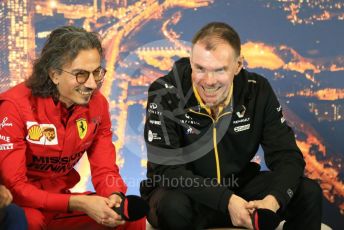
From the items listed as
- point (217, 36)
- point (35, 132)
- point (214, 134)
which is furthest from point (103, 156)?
point (217, 36)

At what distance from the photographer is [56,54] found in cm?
198

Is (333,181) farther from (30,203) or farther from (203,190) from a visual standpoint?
(30,203)

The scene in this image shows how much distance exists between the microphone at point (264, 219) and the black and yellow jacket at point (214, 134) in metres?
0.22

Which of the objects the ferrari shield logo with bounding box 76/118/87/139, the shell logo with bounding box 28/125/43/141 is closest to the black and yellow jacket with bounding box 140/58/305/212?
the ferrari shield logo with bounding box 76/118/87/139

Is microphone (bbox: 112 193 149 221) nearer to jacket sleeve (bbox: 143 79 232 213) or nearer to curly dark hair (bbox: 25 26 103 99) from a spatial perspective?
jacket sleeve (bbox: 143 79 232 213)

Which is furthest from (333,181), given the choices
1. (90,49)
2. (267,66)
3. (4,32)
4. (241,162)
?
(4,32)

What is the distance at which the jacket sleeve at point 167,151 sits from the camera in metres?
2.08

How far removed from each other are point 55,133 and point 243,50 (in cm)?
142

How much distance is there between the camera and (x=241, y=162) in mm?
2271

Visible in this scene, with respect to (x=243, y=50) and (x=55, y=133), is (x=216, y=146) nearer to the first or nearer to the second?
(x=55, y=133)

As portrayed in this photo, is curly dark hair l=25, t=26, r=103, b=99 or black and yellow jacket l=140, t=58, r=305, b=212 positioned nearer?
curly dark hair l=25, t=26, r=103, b=99

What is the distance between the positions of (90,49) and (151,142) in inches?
17.6

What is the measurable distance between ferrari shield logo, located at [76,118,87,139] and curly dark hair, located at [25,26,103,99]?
5.2 inches

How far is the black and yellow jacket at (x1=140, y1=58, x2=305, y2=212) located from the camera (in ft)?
7.14
